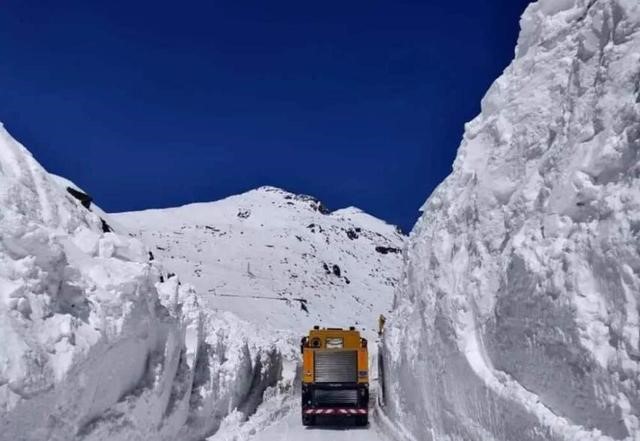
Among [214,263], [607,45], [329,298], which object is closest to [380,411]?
[607,45]

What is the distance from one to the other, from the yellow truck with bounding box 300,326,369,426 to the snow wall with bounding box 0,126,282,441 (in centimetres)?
607

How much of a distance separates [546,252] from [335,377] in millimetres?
16375

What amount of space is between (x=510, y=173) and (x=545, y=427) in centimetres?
473

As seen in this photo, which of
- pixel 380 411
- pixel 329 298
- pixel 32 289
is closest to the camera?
pixel 32 289

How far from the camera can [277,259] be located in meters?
100

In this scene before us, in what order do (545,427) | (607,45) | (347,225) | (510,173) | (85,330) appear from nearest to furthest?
1. (545,427)
2. (607,45)
3. (85,330)
4. (510,173)
5. (347,225)

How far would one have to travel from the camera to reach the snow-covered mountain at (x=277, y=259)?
7606 centimetres

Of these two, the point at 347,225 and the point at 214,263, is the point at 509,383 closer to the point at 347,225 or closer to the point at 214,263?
the point at 214,263

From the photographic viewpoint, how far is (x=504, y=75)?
13.2 metres

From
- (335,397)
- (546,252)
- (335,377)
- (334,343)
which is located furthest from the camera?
(334,343)

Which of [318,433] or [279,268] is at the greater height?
[279,268]

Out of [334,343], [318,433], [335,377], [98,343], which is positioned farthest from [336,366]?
[98,343]

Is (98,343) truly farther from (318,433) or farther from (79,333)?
(318,433)

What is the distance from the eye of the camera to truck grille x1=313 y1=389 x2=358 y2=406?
22.6m
